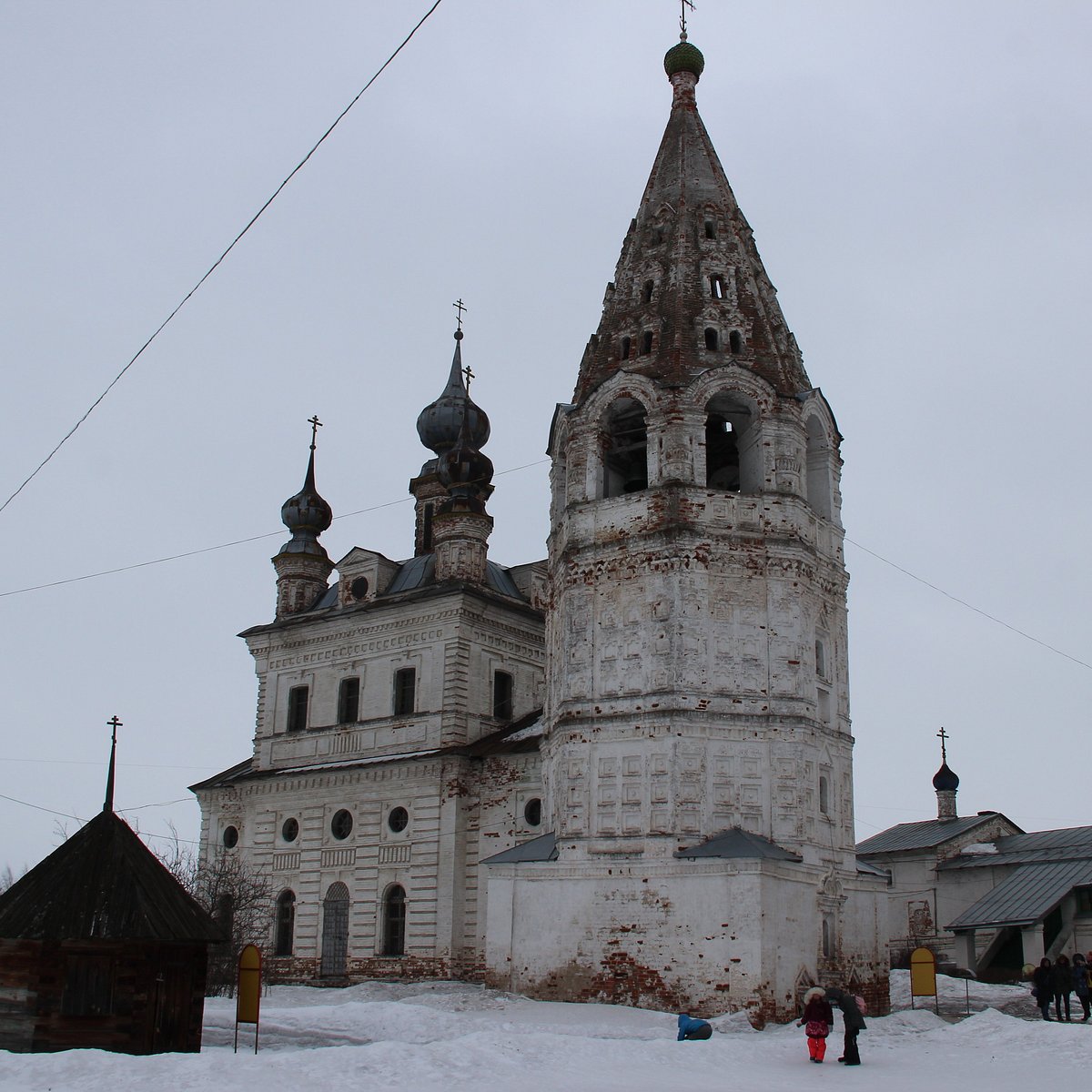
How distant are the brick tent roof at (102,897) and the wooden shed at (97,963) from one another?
0.04 feet

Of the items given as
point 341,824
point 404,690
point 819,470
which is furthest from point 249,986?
point 404,690

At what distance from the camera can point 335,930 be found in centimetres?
3136

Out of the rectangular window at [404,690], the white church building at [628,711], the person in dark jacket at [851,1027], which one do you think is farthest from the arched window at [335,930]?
the person in dark jacket at [851,1027]

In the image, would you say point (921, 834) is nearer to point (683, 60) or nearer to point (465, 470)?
point (465, 470)

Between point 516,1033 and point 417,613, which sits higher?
point 417,613

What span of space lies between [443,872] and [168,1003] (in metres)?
16.8

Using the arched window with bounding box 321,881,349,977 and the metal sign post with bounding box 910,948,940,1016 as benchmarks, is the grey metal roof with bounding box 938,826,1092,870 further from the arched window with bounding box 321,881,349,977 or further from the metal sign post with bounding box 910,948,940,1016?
the arched window with bounding box 321,881,349,977

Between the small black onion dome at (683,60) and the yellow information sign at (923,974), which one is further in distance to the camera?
the small black onion dome at (683,60)

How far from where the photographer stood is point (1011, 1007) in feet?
80.2

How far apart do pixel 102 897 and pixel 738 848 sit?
11773 millimetres

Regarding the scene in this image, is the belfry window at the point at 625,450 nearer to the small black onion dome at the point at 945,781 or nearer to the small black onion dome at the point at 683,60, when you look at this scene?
the small black onion dome at the point at 683,60

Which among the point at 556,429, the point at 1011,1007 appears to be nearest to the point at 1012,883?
the point at 1011,1007

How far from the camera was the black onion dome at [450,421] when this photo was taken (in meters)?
38.2

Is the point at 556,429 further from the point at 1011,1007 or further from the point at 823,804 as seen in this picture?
the point at 1011,1007
